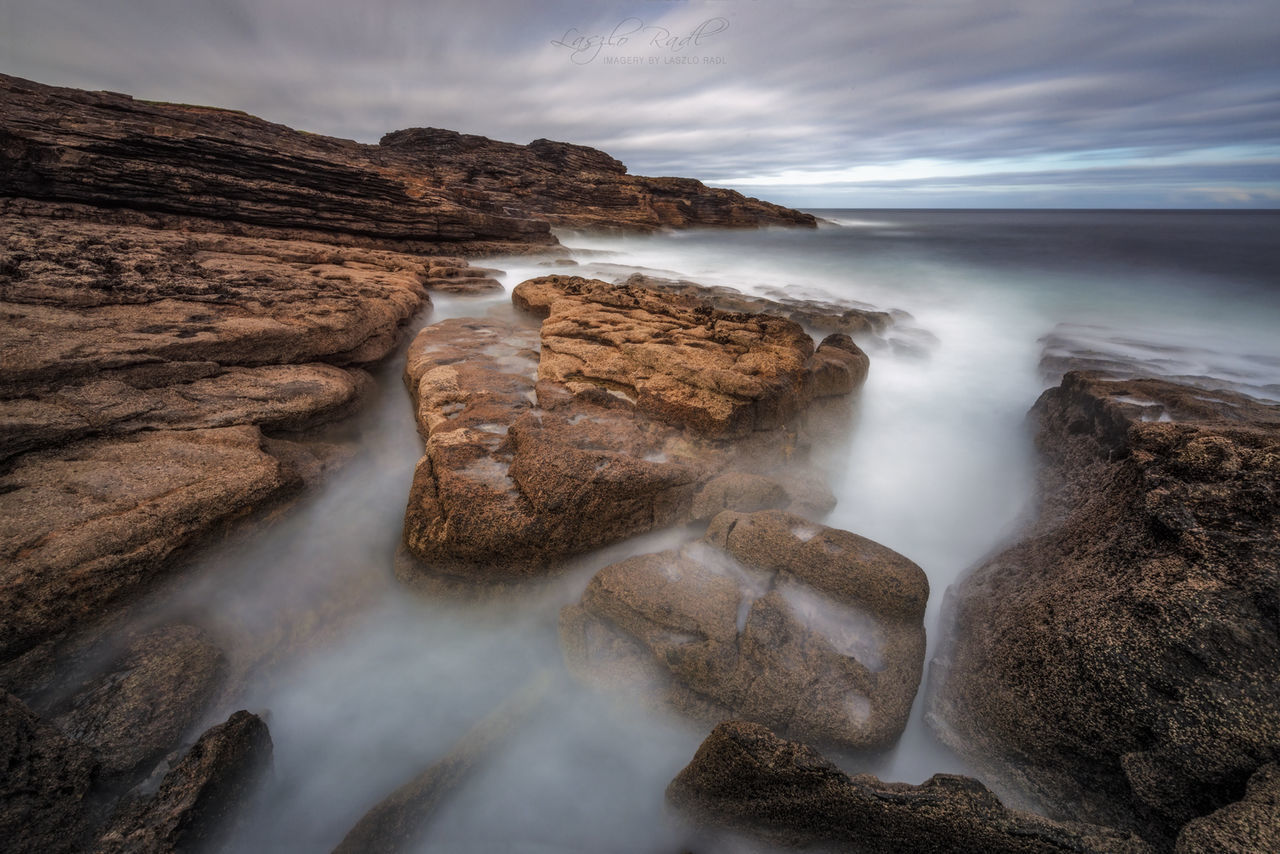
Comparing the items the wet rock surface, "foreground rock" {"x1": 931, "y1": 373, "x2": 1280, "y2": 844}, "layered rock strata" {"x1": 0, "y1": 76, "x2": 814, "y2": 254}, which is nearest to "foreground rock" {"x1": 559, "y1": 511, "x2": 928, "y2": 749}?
"foreground rock" {"x1": 931, "y1": 373, "x2": 1280, "y2": 844}

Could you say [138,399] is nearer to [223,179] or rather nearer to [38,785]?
[38,785]

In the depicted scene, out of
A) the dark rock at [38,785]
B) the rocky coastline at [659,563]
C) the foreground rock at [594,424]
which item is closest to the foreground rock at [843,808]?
the rocky coastline at [659,563]

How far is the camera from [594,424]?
479 cm

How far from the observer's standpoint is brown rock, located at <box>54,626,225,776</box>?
2.72 m

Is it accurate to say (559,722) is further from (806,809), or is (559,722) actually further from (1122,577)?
(1122,577)

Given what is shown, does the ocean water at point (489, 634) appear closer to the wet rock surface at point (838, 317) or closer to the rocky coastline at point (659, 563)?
the rocky coastline at point (659, 563)

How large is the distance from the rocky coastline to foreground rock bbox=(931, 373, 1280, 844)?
1cm

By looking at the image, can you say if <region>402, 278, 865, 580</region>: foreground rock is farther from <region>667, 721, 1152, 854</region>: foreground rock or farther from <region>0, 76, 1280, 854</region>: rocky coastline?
<region>667, 721, 1152, 854</region>: foreground rock

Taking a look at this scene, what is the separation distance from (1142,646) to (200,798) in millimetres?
4946

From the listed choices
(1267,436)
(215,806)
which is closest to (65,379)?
(215,806)

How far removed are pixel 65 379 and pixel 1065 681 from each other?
24.1 feet

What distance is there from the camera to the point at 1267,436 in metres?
3.01

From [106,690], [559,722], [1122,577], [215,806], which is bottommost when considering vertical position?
[559,722]

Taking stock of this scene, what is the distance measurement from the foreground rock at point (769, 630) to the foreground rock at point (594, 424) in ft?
1.86
